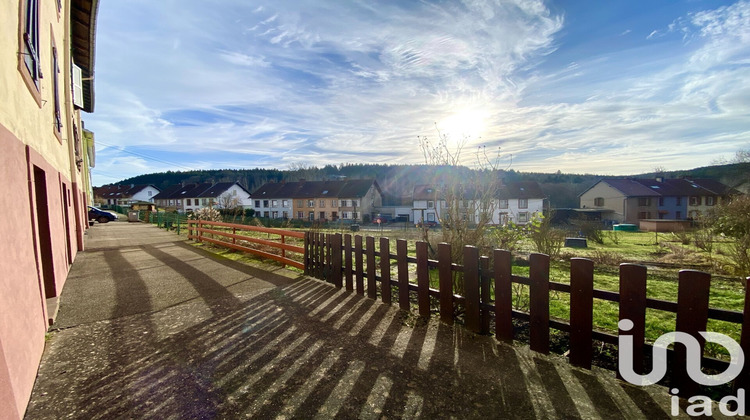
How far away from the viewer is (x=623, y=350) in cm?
280

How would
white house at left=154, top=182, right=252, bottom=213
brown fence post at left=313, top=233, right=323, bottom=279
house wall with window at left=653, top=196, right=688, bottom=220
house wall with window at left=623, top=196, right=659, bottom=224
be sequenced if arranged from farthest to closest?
white house at left=154, top=182, right=252, bottom=213 < house wall with window at left=653, top=196, right=688, bottom=220 < house wall with window at left=623, top=196, right=659, bottom=224 < brown fence post at left=313, top=233, right=323, bottom=279

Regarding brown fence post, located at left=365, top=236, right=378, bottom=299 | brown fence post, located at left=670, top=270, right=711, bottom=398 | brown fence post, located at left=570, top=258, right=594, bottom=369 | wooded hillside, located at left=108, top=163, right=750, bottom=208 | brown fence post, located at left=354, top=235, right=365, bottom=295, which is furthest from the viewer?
wooded hillside, located at left=108, top=163, right=750, bottom=208

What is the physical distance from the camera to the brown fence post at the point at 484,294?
12.3 ft

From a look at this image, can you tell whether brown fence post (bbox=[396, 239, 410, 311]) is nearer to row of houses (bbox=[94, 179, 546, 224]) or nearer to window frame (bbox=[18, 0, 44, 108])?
window frame (bbox=[18, 0, 44, 108])

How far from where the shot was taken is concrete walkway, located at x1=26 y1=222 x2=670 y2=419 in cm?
252

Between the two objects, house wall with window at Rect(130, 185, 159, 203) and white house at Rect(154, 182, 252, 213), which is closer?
white house at Rect(154, 182, 252, 213)

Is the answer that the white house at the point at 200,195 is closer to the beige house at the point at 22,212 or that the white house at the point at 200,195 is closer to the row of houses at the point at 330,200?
the row of houses at the point at 330,200

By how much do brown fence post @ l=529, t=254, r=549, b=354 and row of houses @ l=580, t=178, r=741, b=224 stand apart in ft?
172

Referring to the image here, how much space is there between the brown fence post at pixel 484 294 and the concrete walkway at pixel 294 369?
0.55ft

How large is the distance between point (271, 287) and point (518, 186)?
51384 millimetres

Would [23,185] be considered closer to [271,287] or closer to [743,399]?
[271,287]

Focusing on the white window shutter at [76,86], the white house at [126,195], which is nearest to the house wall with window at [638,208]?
the white window shutter at [76,86]

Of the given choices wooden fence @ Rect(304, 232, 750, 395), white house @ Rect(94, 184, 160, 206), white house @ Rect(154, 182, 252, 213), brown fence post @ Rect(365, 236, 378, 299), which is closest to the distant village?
white house @ Rect(154, 182, 252, 213)

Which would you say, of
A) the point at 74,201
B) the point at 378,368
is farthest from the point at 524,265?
the point at 74,201
